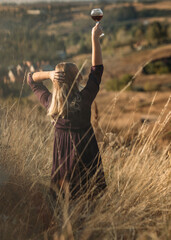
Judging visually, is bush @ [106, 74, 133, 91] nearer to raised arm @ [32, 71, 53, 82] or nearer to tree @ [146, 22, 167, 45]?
tree @ [146, 22, 167, 45]

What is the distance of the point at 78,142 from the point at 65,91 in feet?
1.09

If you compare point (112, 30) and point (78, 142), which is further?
point (112, 30)

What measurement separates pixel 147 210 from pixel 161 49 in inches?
827

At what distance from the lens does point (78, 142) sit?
74.7 inches

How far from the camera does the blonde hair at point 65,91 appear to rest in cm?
179

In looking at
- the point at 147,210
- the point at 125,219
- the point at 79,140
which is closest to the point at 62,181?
the point at 79,140

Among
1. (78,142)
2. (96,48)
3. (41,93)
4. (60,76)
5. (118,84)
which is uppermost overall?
(96,48)

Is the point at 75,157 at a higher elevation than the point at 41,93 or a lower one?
lower

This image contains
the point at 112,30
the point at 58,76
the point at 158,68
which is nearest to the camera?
the point at 58,76

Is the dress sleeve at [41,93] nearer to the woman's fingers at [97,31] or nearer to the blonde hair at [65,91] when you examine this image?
the blonde hair at [65,91]

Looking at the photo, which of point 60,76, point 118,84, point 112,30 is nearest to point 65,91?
point 60,76

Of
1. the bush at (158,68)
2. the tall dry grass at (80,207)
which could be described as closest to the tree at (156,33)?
the bush at (158,68)

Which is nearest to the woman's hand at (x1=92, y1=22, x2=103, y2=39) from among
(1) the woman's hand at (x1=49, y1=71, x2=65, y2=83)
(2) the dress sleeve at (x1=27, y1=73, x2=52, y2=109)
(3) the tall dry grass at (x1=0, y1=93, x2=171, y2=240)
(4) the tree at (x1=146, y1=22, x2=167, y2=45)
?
(1) the woman's hand at (x1=49, y1=71, x2=65, y2=83)

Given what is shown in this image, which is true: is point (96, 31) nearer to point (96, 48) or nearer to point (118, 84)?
point (96, 48)
